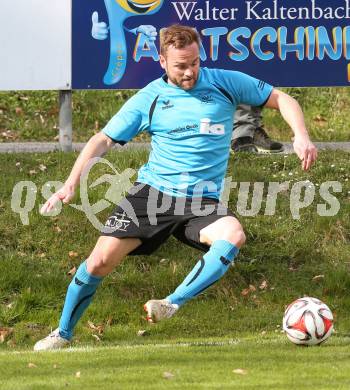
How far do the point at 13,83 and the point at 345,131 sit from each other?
4.43 meters

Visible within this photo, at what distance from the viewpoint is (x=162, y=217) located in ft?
29.0

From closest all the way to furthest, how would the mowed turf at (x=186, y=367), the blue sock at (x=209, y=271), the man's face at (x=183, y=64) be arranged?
1. the mowed turf at (x=186, y=367)
2. the blue sock at (x=209, y=271)
3. the man's face at (x=183, y=64)

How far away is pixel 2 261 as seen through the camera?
A: 458 inches

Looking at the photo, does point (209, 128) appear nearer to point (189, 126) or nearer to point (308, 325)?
point (189, 126)

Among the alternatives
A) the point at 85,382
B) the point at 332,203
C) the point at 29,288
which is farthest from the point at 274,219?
the point at 85,382

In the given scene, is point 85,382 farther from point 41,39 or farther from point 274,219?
point 41,39

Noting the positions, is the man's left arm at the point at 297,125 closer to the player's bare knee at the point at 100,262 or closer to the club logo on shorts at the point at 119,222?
the club logo on shorts at the point at 119,222

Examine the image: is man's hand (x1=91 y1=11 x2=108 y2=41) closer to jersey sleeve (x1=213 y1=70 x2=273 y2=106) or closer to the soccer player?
the soccer player

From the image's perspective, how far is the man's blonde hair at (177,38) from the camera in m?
8.70

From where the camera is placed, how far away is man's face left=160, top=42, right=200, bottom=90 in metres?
8.70

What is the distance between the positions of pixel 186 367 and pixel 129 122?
212cm

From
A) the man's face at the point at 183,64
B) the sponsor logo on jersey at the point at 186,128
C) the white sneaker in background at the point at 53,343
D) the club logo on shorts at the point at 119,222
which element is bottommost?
the white sneaker in background at the point at 53,343

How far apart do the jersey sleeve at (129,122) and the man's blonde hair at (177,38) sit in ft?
1.45

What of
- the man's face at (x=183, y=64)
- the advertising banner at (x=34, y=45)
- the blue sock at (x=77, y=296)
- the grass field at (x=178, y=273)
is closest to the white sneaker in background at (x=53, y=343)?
the blue sock at (x=77, y=296)
